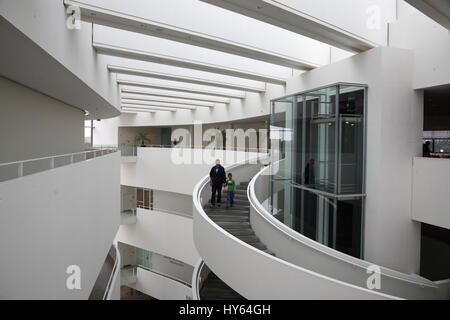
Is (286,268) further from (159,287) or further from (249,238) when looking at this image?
(159,287)

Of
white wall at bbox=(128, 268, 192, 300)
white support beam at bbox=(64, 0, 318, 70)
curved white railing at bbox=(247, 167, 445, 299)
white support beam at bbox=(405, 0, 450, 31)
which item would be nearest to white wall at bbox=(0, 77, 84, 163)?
white support beam at bbox=(64, 0, 318, 70)

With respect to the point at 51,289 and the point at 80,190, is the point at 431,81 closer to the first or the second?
the point at 80,190

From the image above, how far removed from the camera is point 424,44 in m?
8.91

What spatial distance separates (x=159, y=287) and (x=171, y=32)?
20.2m

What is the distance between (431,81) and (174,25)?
6.72m

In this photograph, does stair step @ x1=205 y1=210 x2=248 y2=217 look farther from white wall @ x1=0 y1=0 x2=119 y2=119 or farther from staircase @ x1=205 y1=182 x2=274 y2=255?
white wall @ x1=0 y1=0 x2=119 y2=119

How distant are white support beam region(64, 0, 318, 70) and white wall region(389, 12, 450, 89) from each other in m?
2.82

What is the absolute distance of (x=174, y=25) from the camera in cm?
851

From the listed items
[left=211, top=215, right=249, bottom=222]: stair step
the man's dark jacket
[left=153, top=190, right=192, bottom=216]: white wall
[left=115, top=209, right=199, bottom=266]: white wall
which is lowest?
[left=115, top=209, right=199, bottom=266]: white wall

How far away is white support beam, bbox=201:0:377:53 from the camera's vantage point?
273 inches

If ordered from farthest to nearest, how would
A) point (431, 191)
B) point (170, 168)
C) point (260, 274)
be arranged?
point (170, 168) → point (431, 191) → point (260, 274)

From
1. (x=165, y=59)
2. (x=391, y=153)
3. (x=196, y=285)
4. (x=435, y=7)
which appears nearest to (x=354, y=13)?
(x=435, y=7)

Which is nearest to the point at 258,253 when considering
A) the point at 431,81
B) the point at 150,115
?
the point at 431,81

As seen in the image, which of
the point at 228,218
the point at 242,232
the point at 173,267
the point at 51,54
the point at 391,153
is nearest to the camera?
the point at 51,54
